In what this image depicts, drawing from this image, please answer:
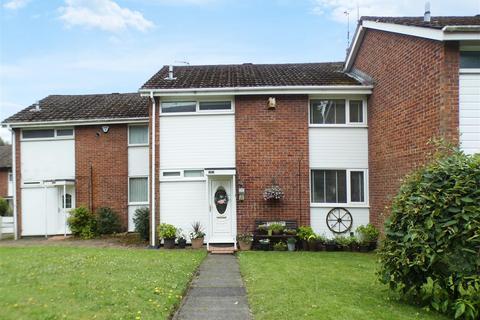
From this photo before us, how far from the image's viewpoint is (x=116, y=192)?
679 inches

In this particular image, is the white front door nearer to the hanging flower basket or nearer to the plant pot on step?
the hanging flower basket

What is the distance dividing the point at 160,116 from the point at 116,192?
5.04 meters

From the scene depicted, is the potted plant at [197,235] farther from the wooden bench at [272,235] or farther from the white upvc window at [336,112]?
the white upvc window at [336,112]

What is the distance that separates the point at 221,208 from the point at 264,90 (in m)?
4.15

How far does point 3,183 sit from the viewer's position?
3086 centimetres

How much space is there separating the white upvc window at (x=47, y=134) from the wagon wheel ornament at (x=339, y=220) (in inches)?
442

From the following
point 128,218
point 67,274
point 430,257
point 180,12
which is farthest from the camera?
point 128,218

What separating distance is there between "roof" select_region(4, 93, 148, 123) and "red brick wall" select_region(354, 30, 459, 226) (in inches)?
361

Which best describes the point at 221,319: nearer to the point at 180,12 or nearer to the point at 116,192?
the point at 180,12

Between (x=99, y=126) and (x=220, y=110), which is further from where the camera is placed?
(x=99, y=126)

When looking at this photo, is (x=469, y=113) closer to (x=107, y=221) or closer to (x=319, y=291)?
(x=319, y=291)

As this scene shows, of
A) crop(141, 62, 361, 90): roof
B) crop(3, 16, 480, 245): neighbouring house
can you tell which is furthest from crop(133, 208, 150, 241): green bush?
crop(141, 62, 361, 90): roof

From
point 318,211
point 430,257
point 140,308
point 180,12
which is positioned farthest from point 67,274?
point 180,12

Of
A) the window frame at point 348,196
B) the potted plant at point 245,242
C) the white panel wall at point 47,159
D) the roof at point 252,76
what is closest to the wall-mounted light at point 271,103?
the roof at point 252,76
